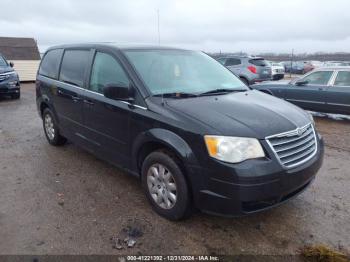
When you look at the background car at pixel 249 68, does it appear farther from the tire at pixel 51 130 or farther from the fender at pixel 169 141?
the fender at pixel 169 141

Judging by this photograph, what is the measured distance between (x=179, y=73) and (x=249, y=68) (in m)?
10.6

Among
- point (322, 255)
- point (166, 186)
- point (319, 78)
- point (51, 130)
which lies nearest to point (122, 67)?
point (166, 186)

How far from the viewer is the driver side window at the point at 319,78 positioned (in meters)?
8.24

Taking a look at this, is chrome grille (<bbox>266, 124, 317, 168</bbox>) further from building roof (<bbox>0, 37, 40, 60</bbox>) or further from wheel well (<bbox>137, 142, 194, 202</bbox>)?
building roof (<bbox>0, 37, 40, 60</bbox>)

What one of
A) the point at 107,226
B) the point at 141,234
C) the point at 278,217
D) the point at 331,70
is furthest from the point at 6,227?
the point at 331,70

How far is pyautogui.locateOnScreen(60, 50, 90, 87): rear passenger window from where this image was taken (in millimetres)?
4453

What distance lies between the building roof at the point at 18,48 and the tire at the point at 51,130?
17.3 meters

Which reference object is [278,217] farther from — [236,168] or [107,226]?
[107,226]

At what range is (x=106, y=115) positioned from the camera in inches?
154

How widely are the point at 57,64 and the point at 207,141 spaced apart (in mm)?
3476

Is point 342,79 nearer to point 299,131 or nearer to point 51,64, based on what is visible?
point 299,131

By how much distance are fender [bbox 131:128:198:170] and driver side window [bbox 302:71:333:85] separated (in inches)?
253

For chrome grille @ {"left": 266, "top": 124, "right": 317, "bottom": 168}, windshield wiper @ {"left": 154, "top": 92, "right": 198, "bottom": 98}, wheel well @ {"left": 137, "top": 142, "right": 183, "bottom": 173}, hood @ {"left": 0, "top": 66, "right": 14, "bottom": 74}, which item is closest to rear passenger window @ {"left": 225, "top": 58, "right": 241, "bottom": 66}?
hood @ {"left": 0, "top": 66, "right": 14, "bottom": 74}

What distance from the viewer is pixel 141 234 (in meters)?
3.13
